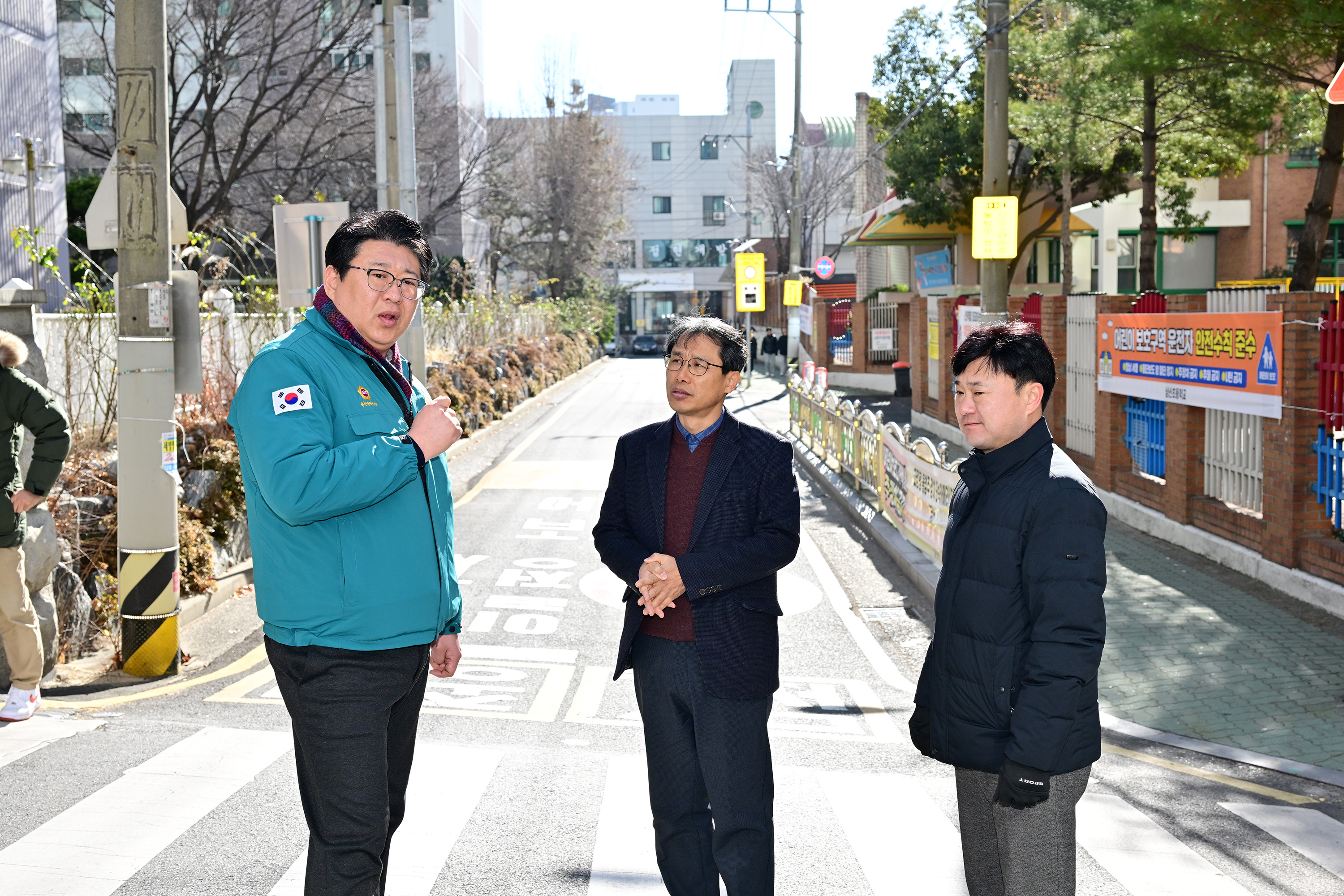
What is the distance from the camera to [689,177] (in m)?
96.8

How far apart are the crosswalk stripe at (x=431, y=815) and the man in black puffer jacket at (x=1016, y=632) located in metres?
2.03

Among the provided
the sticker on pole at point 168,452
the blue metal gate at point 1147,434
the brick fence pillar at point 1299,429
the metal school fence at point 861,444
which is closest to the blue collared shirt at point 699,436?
the sticker on pole at point 168,452

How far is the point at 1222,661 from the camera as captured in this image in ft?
26.1

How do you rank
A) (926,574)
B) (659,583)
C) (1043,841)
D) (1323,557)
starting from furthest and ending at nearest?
(926,574)
(1323,557)
(659,583)
(1043,841)

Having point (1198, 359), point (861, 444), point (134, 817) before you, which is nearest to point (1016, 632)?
point (134, 817)

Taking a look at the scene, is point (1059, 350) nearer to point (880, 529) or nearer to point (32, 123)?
point (880, 529)

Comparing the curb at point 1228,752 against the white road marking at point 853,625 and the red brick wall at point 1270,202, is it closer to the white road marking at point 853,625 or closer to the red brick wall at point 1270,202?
the white road marking at point 853,625

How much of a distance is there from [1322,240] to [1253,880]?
47.1ft

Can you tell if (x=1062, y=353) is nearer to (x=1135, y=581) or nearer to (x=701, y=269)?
(x=1135, y=581)

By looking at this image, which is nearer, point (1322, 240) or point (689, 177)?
point (1322, 240)

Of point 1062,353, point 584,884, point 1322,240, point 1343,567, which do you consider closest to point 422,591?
point 584,884

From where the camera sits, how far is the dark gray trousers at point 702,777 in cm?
378

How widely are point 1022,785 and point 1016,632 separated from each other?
39 centimetres

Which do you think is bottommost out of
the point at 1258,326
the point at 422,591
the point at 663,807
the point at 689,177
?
the point at 663,807
